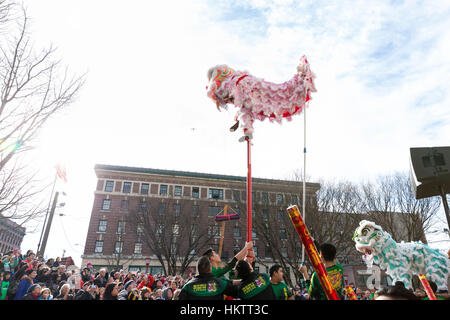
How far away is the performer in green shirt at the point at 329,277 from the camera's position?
348 cm

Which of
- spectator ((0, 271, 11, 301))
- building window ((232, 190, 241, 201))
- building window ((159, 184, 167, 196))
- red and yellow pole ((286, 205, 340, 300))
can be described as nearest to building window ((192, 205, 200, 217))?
building window ((159, 184, 167, 196))

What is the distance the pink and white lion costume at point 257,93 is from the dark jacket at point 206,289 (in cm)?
229

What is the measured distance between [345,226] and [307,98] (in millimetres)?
15786

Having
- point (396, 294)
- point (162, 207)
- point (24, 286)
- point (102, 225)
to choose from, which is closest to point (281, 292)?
point (396, 294)

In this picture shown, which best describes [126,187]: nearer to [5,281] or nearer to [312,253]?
[5,281]

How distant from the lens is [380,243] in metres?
6.32

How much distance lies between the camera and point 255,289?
328cm

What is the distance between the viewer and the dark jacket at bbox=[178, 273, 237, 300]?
3107 millimetres

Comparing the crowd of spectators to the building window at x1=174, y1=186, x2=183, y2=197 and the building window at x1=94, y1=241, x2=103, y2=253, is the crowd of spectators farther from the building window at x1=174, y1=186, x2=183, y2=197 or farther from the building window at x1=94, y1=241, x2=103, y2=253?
the building window at x1=174, y1=186, x2=183, y2=197

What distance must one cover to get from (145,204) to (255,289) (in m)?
26.5

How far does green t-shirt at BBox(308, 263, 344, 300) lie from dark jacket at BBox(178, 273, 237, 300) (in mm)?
1000

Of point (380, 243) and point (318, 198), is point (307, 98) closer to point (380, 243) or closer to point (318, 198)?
point (380, 243)
